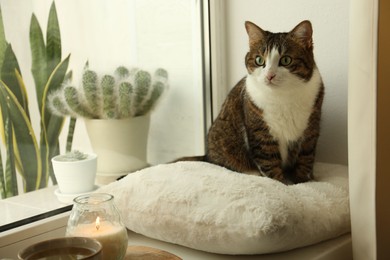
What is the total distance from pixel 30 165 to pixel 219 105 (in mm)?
677

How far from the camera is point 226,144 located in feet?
4.74

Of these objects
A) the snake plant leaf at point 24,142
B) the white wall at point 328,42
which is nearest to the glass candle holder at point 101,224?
the snake plant leaf at point 24,142

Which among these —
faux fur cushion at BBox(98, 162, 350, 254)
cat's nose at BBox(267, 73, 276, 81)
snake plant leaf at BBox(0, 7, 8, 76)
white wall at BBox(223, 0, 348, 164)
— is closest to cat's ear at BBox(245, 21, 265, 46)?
cat's nose at BBox(267, 73, 276, 81)

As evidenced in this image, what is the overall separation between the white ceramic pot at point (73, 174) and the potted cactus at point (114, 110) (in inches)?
5.5

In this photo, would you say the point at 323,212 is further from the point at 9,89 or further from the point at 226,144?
the point at 9,89

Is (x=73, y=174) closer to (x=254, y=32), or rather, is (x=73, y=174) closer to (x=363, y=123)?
(x=254, y=32)

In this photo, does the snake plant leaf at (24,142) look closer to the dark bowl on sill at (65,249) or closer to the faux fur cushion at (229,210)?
the faux fur cushion at (229,210)

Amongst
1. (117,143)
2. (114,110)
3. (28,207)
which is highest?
(114,110)

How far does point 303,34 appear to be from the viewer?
1264 mm

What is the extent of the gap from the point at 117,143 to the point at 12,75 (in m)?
0.39

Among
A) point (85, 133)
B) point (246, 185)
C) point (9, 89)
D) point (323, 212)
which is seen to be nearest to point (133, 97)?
point (85, 133)

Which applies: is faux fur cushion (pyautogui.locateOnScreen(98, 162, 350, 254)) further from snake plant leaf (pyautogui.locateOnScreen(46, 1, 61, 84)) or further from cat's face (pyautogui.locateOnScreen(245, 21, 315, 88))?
snake plant leaf (pyautogui.locateOnScreen(46, 1, 61, 84))

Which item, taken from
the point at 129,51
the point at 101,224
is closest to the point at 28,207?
the point at 101,224

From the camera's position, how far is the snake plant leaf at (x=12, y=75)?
1.24 metres
